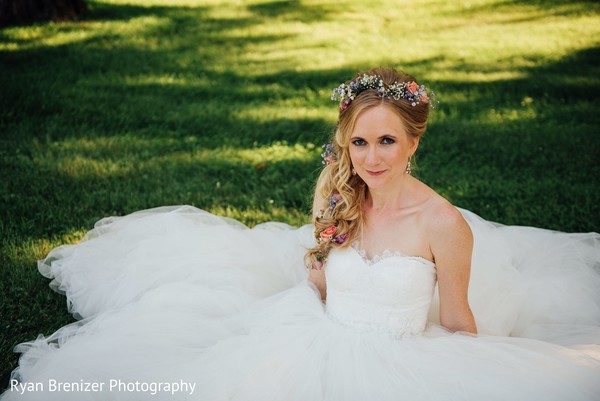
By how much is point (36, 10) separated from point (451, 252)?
36.8 ft

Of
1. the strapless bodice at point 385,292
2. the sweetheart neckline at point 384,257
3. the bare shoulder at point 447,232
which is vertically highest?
the bare shoulder at point 447,232

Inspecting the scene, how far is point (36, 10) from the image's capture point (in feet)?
39.4

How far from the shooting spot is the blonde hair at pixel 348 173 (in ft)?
11.3

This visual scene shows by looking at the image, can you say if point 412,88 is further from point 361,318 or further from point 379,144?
point 361,318

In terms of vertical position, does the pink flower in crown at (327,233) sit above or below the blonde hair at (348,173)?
below

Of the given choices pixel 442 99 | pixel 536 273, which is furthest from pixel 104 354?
pixel 442 99

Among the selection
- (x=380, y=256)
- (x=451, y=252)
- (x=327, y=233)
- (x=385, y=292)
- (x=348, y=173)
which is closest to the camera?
(x=451, y=252)

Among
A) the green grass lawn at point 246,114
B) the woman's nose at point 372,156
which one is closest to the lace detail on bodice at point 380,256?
the woman's nose at point 372,156

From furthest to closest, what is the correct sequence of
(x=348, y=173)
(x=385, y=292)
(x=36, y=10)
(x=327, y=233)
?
(x=36, y=10) → (x=348, y=173) → (x=327, y=233) → (x=385, y=292)

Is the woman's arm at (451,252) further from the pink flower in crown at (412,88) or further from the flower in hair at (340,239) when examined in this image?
the pink flower in crown at (412,88)

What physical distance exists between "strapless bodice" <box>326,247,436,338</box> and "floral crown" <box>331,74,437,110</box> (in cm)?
88

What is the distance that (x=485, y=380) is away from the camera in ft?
10.3

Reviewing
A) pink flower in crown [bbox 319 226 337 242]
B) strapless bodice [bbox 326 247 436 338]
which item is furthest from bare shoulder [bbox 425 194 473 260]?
pink flower in crown [bbox 319 226 337 242]

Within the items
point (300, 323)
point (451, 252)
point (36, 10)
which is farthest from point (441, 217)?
point (36, 10)
